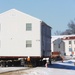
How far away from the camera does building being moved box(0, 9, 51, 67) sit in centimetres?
4159

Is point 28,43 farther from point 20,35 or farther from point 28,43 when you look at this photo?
point 20,35

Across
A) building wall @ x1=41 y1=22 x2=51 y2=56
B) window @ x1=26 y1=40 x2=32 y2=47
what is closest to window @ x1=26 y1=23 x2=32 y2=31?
window @ x1=26 y1=40 x2=32 y2=47

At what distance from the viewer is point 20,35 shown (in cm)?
4206

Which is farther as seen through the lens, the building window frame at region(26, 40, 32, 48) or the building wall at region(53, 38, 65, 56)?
the building wall at region(53, 38, 65, 56)

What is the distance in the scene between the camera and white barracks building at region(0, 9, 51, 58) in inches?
1636

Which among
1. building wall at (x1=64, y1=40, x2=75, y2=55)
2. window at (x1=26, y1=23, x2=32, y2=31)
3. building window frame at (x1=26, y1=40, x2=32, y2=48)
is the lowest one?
building window frame at (x1=26, y1=40, x2=32, y2=48)

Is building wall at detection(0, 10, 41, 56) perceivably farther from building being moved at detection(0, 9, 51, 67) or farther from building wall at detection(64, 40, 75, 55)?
building wall at detection(64, 40, 75, 55)

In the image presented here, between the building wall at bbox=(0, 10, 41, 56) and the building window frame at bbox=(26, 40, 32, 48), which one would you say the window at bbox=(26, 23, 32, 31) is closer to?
the building wall at bbox=(0, 10, 41, 56)

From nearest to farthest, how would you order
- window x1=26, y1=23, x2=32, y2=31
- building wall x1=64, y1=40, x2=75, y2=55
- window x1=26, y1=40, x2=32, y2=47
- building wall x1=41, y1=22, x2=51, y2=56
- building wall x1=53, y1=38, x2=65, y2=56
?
window x1=26, y1=40, x2=32, y2=47
window x1=26, y1=23, x2=32, y2=31
building wall x1=41, y1=22, x2=51, y2=56
building wall x1=53, y1=38, x2=65, y2=56
building wall x1=64, y1=40, x2=75, y2=55

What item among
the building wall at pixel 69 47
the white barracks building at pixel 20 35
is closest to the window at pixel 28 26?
the white barracks building at pixel 20 35

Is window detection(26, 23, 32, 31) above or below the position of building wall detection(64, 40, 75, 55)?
below

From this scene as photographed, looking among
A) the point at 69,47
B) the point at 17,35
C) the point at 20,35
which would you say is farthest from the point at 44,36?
the point at 69,47

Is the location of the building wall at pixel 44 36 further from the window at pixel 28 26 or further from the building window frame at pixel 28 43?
the building window frame at pixel 28 43

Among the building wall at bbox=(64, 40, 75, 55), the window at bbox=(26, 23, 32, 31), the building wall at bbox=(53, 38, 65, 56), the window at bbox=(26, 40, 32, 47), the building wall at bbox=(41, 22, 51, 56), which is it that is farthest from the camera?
the building wall at bbox=(64, 40, 75, 55)
